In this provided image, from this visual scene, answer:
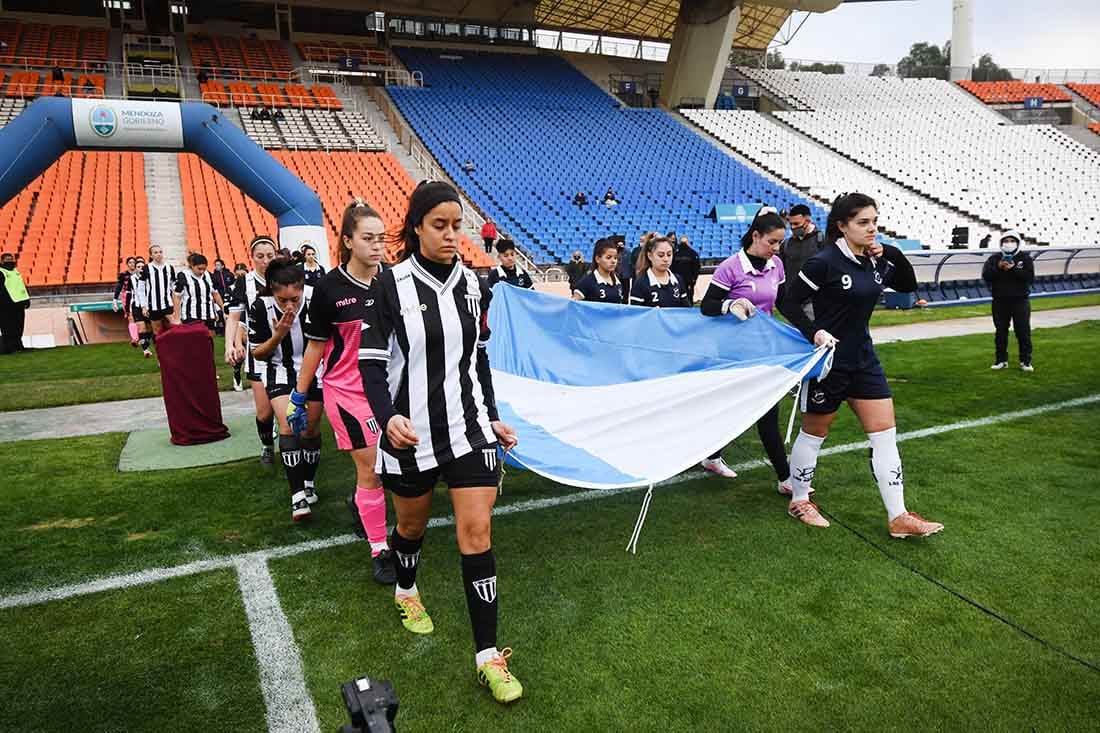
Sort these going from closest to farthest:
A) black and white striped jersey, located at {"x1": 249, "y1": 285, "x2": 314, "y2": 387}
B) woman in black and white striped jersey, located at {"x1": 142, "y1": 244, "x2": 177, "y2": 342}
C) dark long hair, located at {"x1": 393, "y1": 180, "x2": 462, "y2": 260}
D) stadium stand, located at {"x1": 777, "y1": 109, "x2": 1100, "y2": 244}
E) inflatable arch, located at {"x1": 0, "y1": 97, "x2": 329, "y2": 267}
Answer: dark long hair, located at {"x1": 393, "y1": 180, "x2": 462, "y2": 260}
black and white striped jersey, located at {"x1": 249, "y1": 285, "x2": 314, "y2": 387}
inflatable arch, located at {"x1": 0, "y1": 97, "x2": 329, "y2": 267}
woman in black and white striped jersey, located at {"x1": 142, "y1": 244, "x2": 177, "y2": 342}
stadium stand, located at {"x1": 777, "y1": 109, "x2": 1100, "y2": 244}

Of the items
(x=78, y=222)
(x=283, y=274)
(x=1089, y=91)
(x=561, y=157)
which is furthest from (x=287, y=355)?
(x=1089, y=91)

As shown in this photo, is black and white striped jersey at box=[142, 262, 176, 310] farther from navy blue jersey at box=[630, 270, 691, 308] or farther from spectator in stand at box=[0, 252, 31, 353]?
navy blue jersey at box=[630, 270, 691, 308]

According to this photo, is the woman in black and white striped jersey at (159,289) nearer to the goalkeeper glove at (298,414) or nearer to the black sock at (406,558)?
the goalkeeper glove at (298,414)

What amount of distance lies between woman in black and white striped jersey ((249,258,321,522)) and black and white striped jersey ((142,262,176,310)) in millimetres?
6824

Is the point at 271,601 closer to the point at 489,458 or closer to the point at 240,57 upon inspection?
the point at 489,458

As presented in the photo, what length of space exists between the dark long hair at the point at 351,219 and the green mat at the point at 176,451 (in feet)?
10.2

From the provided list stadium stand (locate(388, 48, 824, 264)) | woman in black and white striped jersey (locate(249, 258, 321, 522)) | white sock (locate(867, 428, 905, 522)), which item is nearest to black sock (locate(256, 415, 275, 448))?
woman in black and white striped jersey (locate(249, 258, 321, 522))

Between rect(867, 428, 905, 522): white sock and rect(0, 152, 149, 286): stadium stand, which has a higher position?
rect(0, 152, 149, 286): stadium stand

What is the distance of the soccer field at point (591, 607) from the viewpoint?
295 centimetres

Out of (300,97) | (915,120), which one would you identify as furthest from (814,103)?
(300,97)

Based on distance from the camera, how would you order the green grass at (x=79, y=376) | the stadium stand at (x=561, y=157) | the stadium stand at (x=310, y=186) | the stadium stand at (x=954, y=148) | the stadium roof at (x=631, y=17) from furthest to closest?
the stadium roof at (x=631, y=17)
the stadium stand at (x=954, y=148)
the stadium stand at (x=561, y=157)
the stadium stand at (x=310, y=186)
the green grass at (x=79, y=376)

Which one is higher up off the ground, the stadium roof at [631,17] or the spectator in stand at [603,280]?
the stadium roof at [631,17]

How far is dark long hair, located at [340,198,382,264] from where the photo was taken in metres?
3.99

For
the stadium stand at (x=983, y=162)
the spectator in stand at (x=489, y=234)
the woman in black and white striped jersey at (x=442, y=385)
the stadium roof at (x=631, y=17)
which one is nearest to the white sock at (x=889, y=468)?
the woman in black and white striped jersey at (x=442, y=385)
